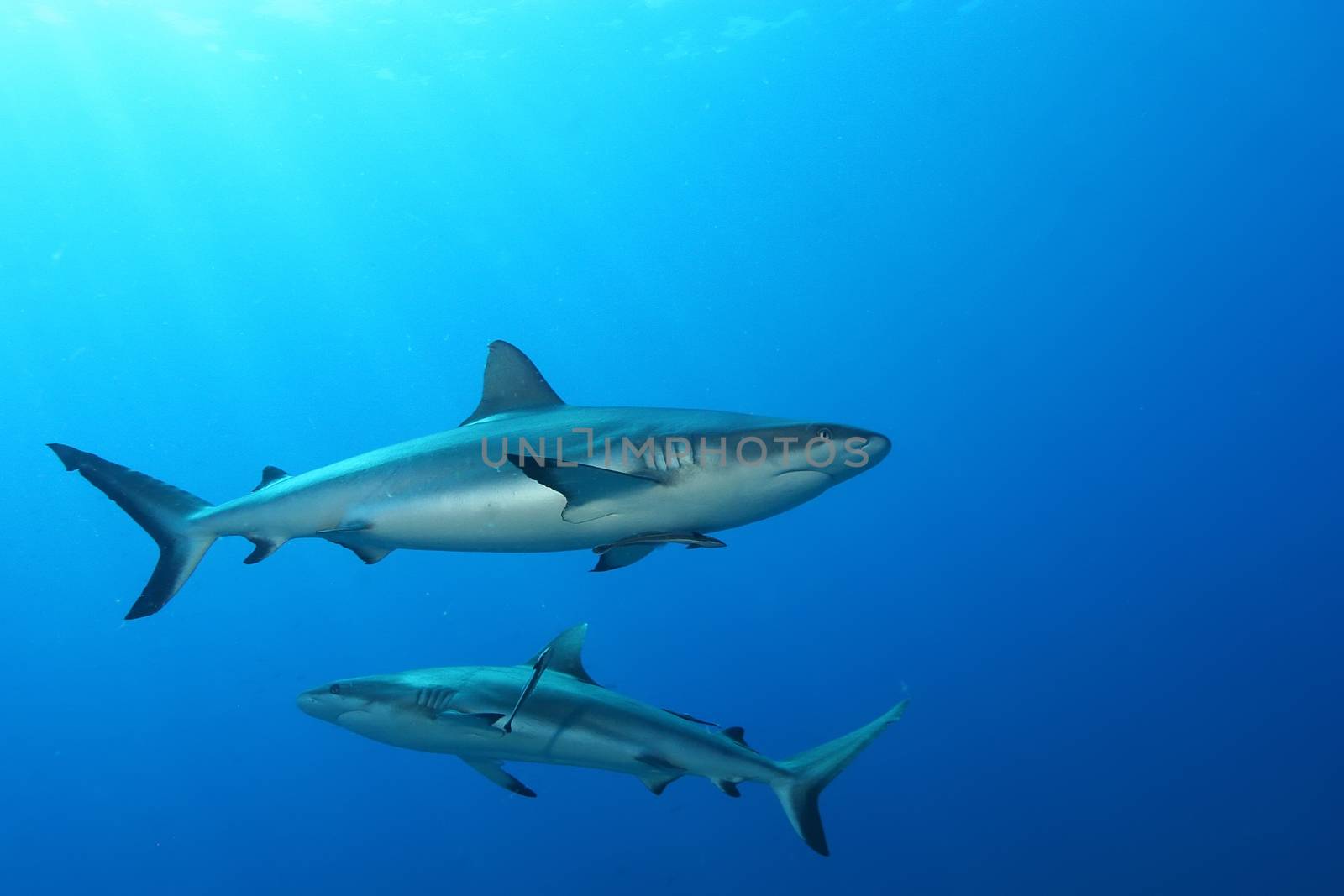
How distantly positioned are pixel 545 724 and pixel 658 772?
32.6 inches

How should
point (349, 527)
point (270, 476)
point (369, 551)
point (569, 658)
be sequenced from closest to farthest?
point (349, 527) < point (369, 551) < point (270, 476) < point (569, 658)

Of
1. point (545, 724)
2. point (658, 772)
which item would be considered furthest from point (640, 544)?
point (658, 772)

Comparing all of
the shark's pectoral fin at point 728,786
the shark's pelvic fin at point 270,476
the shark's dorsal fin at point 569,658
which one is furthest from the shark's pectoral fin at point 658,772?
the shark's pelvic fin at point 270,476

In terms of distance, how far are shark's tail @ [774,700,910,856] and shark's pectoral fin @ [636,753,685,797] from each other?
0.78 m

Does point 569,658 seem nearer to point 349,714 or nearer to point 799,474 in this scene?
point 349,714

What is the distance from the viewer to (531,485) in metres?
3.48

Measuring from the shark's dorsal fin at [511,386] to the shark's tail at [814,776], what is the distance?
3.00 meters

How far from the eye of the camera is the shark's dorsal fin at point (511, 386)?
14.6ft

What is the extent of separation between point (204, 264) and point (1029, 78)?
40324mm

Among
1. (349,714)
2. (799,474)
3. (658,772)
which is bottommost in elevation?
(658,772)

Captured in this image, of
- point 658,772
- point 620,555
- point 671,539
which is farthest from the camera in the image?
point 658,772

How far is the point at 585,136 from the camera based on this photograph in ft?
109

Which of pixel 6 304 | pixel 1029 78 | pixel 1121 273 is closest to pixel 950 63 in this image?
pixel 1029 78

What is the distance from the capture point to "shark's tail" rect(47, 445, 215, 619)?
4199 millimetres
